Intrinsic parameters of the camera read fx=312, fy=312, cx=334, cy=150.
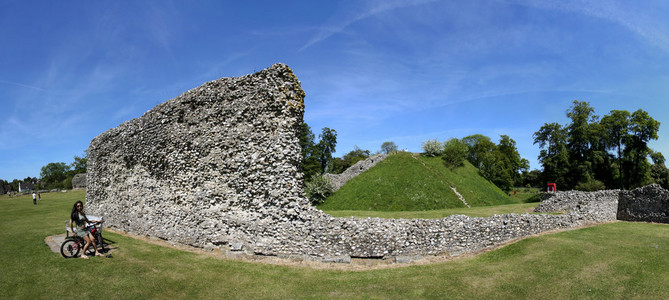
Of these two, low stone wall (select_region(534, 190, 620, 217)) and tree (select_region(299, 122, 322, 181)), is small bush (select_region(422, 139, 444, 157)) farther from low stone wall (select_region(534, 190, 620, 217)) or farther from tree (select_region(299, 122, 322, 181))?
tree (select_region(299, 122, 322, 181))

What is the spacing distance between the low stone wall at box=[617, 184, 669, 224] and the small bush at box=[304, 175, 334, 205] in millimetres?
19946

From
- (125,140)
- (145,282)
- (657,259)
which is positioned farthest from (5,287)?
(657,259)

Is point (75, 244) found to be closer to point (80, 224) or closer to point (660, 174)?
point (80, 224)

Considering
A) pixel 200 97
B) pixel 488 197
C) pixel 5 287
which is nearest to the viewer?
pixel 5 287

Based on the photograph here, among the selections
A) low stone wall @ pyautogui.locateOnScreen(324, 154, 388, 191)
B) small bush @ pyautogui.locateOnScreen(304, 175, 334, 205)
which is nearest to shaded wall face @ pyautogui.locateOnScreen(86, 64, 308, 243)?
small bush @ pyautogui.locateOnScreen(304, 175, 334, 205)

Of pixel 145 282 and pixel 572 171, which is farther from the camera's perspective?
pixel 572 171

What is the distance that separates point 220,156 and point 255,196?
2.34 m

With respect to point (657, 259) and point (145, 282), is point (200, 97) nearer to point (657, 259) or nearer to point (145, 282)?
point (145, 282)

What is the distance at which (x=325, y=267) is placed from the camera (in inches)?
400

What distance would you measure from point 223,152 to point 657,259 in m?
14.6

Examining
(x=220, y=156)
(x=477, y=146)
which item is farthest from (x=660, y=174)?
(x=220, y=156)

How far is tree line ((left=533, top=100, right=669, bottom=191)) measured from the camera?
35.0 meters

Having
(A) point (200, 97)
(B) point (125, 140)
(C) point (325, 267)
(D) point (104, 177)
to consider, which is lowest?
(C) point (325, 267)

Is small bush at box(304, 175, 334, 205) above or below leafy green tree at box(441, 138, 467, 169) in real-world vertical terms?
below
